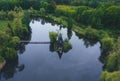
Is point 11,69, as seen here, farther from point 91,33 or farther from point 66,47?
point 91,33

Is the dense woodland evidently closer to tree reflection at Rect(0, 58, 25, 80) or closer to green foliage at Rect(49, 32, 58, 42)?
tree reflection at Rect(0, 58, 25, 80)

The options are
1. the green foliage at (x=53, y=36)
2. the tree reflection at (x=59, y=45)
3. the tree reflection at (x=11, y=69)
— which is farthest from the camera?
the green foliage at (x=53, y=36)

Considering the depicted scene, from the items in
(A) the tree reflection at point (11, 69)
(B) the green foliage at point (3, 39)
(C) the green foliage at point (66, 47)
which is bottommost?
(A) the tree reflection at point (11, 69)

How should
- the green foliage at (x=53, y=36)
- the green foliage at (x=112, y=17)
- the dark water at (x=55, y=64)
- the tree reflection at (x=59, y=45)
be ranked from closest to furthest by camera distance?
the dark water at (x=55, y=64), the tree reflection at (x=59, y=45), the green foliage at (x=53, y=36), the green foliage at (x=112, y=17)

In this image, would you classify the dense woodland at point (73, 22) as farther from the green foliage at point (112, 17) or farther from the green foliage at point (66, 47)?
the green foliage at point (66, 47)

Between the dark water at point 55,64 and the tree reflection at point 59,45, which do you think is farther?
the tree reflection at point 59,45

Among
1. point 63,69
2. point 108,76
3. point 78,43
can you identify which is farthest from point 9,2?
point 108,76

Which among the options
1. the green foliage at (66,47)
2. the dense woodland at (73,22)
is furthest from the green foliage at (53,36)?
the dense woodland at (73,22)
